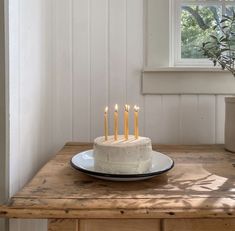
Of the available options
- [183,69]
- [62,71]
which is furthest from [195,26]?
[62,71]

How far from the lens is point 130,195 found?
2.11 ft

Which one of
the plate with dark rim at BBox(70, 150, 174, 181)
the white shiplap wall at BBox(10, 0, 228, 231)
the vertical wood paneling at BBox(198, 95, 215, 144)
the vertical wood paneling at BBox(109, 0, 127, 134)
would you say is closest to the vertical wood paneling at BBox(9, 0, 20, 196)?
the plate with dark rim at BBox(70, 150, 174, 181)

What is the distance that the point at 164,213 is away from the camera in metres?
0.57

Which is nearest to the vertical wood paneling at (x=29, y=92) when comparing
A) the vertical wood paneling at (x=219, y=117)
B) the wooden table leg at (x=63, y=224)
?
the wooden table leg at (x=63, y=224)

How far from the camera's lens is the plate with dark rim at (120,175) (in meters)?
0.69

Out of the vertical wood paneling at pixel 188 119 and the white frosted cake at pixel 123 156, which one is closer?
the white frosted cake at pixel 123 156

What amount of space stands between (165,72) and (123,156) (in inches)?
22.9

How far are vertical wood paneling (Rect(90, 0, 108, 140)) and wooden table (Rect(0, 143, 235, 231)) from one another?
0.49 meters

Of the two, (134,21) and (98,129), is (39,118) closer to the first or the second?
(98,129)

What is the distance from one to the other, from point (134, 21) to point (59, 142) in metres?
0.58

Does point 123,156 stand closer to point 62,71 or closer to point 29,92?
point 29,92

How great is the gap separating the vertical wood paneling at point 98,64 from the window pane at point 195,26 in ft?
1.12

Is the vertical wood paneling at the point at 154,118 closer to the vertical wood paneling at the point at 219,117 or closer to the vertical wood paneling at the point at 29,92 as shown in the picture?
the vertical wood paneling at the point at 219,117

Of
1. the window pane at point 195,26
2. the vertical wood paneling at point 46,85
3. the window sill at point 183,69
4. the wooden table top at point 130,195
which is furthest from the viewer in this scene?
the window pane at point 195,26
